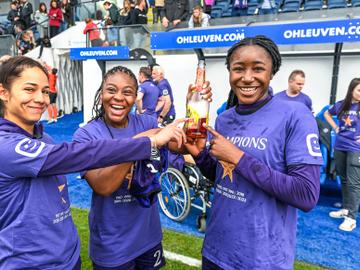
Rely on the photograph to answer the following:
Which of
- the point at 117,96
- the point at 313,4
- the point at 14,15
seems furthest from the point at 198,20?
the point at 14,15

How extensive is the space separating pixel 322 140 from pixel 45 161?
4749 mm

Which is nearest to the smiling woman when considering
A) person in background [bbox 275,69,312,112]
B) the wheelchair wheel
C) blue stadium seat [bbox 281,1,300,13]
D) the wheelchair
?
the wheelchair

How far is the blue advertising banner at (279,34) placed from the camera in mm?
5086

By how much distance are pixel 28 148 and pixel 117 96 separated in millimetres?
638

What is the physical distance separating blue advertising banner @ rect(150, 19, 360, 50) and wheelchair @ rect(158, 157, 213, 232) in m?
2.77

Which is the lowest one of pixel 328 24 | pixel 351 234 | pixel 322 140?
pixel 351 234

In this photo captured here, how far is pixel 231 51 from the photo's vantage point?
163 centimetres

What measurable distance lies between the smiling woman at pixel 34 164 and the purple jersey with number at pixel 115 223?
0.29m

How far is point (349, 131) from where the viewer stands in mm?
4551

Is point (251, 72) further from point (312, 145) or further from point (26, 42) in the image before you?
point (26, 42)

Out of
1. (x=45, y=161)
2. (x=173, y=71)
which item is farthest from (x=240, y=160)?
(x=173, y=71)

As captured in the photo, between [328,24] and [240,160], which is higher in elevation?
[328,24]

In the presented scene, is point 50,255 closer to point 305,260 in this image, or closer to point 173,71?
point 305,260

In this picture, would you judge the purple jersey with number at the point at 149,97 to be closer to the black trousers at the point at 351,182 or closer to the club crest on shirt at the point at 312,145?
the black trousers at the point at 351,182
